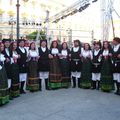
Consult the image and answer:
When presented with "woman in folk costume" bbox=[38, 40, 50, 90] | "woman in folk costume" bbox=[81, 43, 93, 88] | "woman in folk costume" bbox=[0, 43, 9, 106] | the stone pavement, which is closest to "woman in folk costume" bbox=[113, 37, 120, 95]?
the stone pavement

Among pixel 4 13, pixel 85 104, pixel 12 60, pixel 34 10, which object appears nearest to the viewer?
pixel 85 104

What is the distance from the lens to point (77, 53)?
9297 mm

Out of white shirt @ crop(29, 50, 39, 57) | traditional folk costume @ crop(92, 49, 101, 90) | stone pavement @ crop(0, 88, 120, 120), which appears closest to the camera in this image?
stone pavement @ crop(0, 88, 120, 120)

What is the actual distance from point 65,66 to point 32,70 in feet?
3.52

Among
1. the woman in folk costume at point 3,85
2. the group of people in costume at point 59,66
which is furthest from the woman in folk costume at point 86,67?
the woman in folk costume at point 3,85

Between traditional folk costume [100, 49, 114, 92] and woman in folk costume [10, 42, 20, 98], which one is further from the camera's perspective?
traditional folk costume [100, 49, 114, 92]

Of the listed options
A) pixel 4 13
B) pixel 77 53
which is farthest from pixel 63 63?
pixel 4 13

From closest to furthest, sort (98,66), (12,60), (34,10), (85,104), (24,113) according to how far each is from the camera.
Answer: (24,113) < (85,104) < (12,60) < (98,66) < (34,10)

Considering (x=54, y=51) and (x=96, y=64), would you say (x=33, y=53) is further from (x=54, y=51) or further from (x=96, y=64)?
(x=96, y=64)

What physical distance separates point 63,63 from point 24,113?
3.05m

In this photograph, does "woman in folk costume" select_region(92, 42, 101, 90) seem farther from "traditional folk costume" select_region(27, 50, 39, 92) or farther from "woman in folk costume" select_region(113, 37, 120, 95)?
"traditional folk costume" select_region(27, 50, 39, 92)

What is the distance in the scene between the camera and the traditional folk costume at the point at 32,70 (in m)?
8.70

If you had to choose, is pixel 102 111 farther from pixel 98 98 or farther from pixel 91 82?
pixel 91 82

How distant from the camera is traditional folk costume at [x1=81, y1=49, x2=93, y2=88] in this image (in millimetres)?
9188
